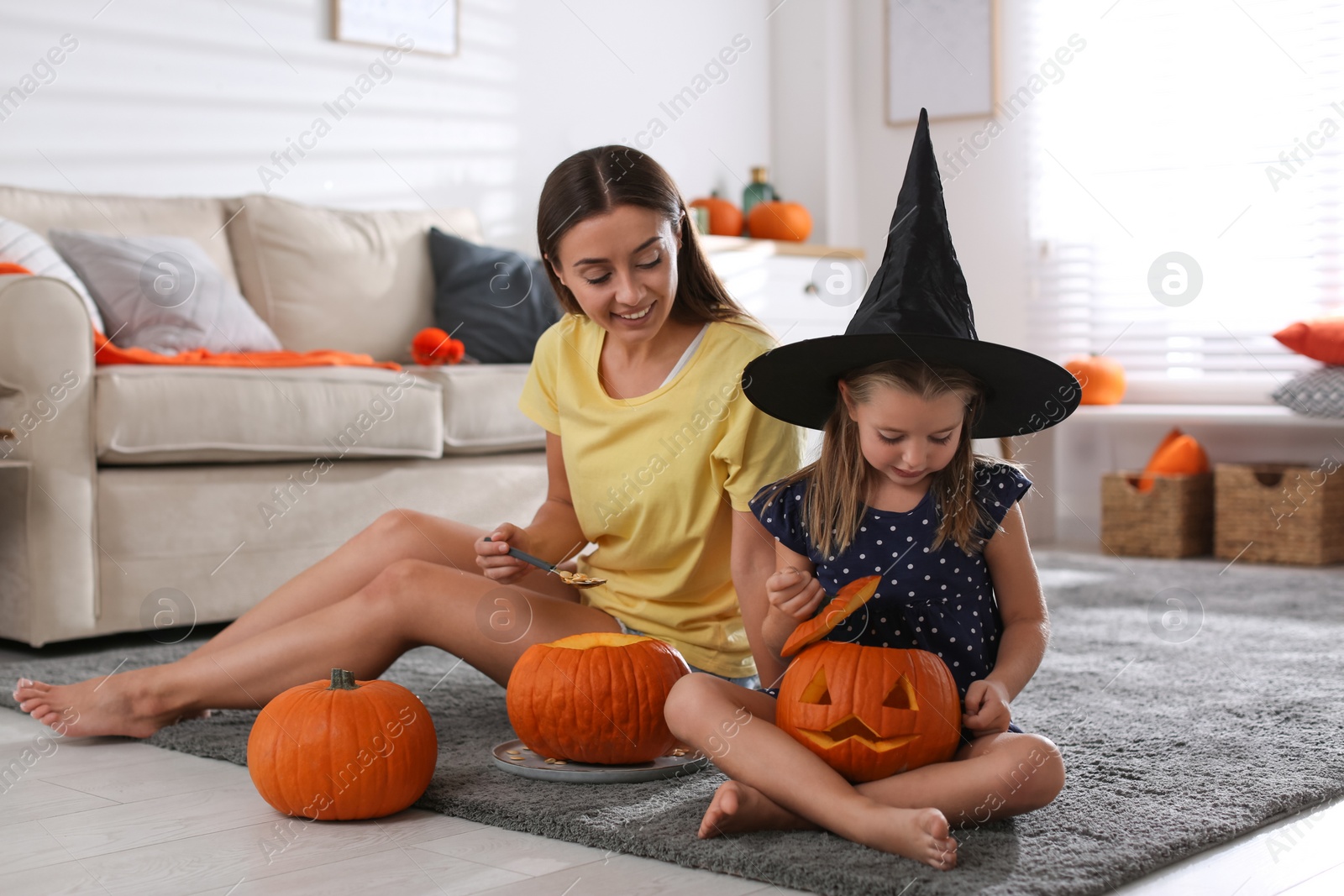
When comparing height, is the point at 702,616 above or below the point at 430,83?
below

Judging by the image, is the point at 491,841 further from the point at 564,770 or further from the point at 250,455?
the point at 250,455

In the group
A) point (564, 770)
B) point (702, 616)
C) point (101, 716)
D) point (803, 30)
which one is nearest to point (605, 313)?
point (702, 616)

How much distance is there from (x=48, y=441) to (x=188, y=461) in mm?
267

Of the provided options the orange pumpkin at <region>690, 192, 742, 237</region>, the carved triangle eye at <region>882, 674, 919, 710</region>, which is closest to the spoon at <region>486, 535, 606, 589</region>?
the carved triangle eye at <region>882, 674, 919, 710</region>

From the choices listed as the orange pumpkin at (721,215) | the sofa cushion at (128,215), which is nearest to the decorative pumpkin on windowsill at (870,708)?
the sofa cushion at (128,215)

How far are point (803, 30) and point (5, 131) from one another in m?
3.08

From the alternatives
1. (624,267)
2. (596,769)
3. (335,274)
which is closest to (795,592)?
(596,769)

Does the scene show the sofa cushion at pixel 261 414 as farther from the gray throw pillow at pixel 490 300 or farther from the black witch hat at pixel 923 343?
the black witch hat at pixel 923 343

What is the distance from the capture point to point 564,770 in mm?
1521

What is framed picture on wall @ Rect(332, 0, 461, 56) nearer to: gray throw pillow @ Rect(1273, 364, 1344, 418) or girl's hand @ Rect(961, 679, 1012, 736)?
gray throw pillow @ Rect(1273, 364, 1344, 418)

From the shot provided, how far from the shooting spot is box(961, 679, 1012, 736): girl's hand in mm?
1351

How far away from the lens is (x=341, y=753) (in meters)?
1.40

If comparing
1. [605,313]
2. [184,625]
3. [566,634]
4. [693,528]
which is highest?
[605,313]

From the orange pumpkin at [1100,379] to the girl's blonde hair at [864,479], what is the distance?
286cm
